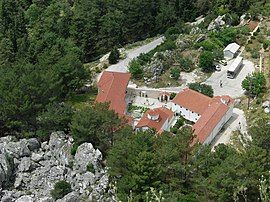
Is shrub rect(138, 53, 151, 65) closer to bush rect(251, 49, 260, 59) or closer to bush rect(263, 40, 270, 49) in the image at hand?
bush rect(251, 49, 260, 59)

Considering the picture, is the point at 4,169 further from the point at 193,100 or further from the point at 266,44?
the point at 266,44

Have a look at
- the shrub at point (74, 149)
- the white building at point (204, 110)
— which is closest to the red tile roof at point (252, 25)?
the white building at point (204, 110)

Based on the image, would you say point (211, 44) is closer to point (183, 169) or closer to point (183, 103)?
point (183, 103)

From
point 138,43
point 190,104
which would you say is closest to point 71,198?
point 190,104

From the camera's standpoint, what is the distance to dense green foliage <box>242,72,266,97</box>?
4931 centimetres

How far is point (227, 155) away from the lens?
35.0 m

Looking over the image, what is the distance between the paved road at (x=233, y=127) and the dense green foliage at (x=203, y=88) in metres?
3.32

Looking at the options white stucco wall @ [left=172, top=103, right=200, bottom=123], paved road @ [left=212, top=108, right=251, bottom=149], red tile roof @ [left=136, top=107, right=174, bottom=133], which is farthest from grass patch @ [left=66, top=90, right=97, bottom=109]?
paved road @ [left=212, top=108, right=251, bottom=149]

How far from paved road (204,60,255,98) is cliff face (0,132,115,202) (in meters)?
17.9

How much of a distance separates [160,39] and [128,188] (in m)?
43.9

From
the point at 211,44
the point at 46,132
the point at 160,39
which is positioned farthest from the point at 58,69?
the point at 160,39

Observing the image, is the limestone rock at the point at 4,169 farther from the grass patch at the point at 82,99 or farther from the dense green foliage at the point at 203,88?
the dense green foliage at the point at 203,88

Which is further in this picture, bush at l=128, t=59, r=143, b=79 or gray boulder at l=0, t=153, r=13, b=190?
bush at l=128, t=59, r=143, b=79

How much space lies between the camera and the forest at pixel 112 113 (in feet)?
109
